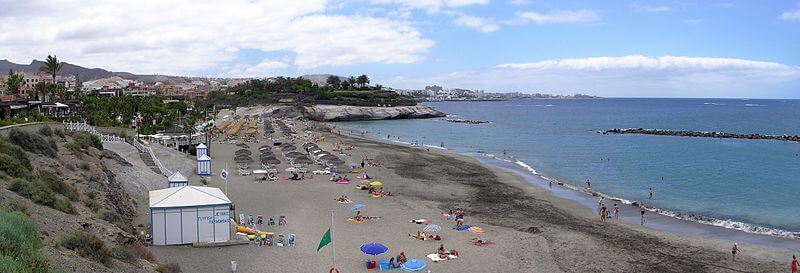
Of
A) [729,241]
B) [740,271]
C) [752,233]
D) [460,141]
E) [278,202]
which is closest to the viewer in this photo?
[740,271]

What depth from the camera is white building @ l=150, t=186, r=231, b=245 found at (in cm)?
2103

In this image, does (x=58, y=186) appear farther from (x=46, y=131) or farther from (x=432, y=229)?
(x=432, y=229)

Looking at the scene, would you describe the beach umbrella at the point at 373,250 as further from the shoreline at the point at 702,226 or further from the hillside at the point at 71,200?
the shoreline at the point at 702,226

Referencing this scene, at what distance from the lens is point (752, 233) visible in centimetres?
2675

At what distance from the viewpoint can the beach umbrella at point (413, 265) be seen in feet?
64.4

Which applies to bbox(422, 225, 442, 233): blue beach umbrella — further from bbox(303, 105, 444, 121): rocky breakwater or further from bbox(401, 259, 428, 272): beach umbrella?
bbox(303, 105, 444, 121): rocky breakwater

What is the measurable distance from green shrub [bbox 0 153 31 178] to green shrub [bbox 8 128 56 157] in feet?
16.4

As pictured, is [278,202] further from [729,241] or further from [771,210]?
[771,210]

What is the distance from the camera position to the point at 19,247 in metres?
11.6

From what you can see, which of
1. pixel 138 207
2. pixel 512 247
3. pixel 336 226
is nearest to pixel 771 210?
pixel 512 247

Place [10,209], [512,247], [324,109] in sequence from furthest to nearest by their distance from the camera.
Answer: [324,109], [512,247], [10,209]

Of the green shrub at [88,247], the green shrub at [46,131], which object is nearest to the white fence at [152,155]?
the green shrub at [46,131]

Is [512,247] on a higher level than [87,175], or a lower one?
lower

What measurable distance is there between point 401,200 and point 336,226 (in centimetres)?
746
